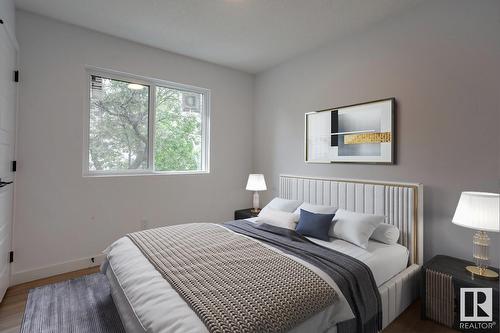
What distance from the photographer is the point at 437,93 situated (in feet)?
7.64

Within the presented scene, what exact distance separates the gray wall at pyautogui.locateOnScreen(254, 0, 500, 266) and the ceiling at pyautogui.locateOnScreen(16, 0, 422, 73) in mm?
297

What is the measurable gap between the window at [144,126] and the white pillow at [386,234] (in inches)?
101

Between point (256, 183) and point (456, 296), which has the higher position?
point (256, 183)

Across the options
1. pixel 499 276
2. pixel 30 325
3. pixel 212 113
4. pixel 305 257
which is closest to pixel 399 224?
pixel 499 276

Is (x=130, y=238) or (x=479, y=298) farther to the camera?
(x=130, y=238)

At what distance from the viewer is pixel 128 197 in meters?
3.26

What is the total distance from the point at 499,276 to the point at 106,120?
413 cm

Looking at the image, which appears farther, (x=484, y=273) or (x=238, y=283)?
(x=484, y=273)

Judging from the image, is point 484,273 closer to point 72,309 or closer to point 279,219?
point 279,219

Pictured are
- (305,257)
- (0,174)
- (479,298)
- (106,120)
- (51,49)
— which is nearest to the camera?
(479,298)

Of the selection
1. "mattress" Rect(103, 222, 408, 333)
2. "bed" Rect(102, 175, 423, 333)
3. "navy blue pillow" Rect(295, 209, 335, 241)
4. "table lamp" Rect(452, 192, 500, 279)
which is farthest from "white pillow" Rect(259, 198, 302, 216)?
"table lamp" Rect(452, 192, 500, 279)

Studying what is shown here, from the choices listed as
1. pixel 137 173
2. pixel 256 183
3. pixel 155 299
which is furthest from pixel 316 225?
pixel 137 173

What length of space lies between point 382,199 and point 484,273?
94 centimetres

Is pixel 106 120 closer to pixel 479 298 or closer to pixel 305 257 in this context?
pixel 305 257
